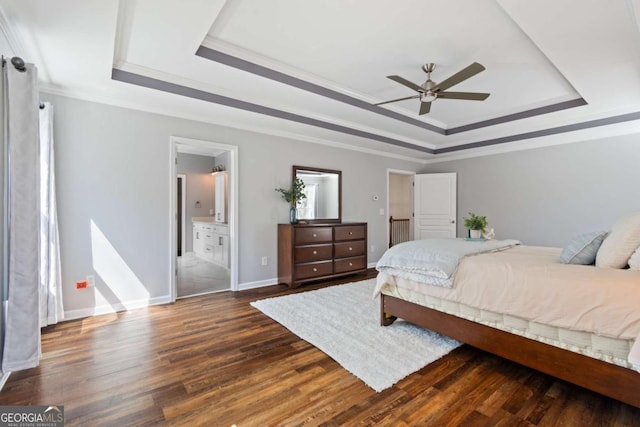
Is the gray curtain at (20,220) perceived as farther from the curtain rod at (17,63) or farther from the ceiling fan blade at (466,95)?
the ceiling fan blade at (466,95)

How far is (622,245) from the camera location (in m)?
1.78

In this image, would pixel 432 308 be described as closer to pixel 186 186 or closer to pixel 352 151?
→ pixel 352 151

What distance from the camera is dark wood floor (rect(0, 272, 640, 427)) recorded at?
1581 mm

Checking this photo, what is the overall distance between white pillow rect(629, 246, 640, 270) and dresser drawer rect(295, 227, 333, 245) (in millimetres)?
3266

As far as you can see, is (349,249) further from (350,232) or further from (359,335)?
(359,335)

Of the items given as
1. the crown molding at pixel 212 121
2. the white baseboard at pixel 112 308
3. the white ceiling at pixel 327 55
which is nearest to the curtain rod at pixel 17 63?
the white ceiling at pixel 327 55

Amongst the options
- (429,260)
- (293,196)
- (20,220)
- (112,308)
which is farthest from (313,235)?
(20,220)

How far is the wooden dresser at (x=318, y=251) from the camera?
13.8 feet

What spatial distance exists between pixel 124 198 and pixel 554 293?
4000 millimetres

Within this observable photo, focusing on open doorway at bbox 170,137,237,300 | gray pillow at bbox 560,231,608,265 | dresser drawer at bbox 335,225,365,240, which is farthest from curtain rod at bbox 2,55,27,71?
gray pillow at bbox 560,231,608,265

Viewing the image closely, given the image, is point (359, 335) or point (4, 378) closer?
point (4, 378)

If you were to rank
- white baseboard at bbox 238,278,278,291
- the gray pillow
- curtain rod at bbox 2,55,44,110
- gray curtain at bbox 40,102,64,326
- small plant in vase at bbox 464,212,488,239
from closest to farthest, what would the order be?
curtain rod at bbox 2,55,44,110, the gray pillow, gray curtain at bbox 40,102,64,326, small plant in vase at bbox 464,212,488,239, white baseboard at bbox 238,278,278,291

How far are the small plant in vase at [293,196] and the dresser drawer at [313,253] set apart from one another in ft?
→ 1.66

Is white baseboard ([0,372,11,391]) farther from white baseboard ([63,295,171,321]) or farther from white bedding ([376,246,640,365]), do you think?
white bedding ([376,246,640,365])
